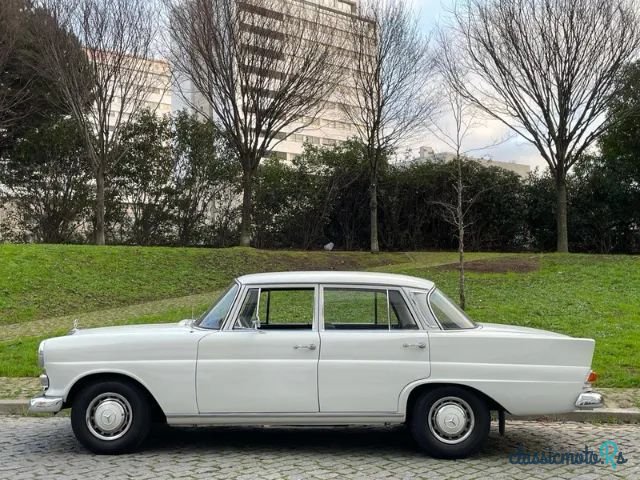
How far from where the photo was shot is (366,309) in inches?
217

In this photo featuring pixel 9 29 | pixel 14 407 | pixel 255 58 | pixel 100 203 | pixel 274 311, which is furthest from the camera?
pixel 100 203

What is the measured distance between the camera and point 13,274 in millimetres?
15117

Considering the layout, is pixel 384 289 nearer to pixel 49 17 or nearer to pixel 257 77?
pixel 257 77

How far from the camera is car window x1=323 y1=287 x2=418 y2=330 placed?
5398 millimetres

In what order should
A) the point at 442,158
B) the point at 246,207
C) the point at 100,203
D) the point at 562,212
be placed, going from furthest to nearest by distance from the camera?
the point at 442,158, the point at 246,207, the point at 100,203, the point at 562,212

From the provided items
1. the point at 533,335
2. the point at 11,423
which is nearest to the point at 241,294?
the point at 533,335

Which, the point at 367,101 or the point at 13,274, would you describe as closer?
the point at 13,274

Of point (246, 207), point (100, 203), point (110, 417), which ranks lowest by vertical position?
point (110, 417)

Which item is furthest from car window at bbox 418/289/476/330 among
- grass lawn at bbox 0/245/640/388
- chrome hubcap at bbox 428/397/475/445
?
grass lawn at bbox 0/245/640/388

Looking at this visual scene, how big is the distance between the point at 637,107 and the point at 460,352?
61.8ft

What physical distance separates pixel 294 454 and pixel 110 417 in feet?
5.33

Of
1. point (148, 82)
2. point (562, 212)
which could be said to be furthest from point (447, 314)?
point (148, 82)

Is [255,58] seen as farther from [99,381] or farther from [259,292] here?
[99,381]

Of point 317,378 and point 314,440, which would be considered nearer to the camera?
point 317,378
